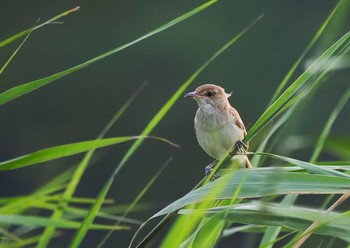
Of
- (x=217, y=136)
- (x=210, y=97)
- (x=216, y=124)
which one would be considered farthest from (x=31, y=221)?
(x=210, y=97)

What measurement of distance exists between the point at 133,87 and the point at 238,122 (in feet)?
50.2

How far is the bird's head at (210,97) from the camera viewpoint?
18.4 feet

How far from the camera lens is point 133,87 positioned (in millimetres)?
20719

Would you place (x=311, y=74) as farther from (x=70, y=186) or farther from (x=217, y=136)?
(x=217, y=136)

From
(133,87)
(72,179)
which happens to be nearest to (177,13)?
(133,87)

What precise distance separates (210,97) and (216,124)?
32 cm

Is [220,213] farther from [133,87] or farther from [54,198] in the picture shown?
[133,87]

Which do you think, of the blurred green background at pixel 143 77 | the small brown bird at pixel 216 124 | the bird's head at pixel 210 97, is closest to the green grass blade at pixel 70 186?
the small brown bird at pixel 216 124

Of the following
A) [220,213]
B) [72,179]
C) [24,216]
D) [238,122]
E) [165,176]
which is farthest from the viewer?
[165,176]

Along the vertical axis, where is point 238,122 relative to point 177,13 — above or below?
below

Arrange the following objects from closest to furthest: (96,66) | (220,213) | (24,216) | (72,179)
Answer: (220,213)
(24,216)
(72,179)
(96,66)

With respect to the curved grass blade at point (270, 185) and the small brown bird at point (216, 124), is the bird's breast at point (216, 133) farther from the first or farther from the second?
the curved grass blade at point (270, 185)

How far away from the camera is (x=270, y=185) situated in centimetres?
280

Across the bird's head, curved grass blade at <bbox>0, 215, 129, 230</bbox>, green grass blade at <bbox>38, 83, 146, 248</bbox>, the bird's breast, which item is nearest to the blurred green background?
the bird's head
